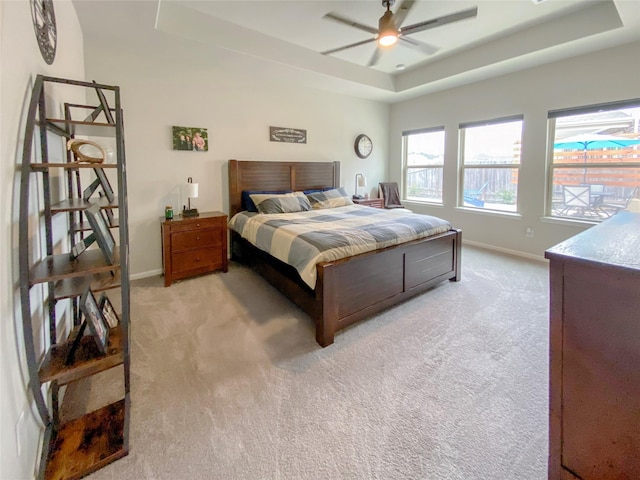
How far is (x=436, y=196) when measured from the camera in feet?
19.2

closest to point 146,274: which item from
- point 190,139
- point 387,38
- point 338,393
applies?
point 190,139

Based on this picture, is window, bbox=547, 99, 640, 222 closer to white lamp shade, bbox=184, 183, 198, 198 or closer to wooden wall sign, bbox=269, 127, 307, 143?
wooden wall sign, bbox=269, 127, 307, 143

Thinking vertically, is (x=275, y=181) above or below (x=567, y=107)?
below

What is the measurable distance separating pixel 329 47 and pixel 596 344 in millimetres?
4240

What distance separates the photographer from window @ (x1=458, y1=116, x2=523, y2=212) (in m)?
4.66

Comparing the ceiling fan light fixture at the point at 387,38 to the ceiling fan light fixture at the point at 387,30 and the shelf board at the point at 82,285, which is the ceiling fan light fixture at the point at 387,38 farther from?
the shelf board at the point at 82,285

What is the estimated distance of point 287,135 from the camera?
4836 mm

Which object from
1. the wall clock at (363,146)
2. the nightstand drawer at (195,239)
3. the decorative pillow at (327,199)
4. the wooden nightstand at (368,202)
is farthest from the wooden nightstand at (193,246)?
the wall clock at (363,146)

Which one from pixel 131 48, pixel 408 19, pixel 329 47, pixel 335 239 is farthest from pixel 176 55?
pixel 335 239

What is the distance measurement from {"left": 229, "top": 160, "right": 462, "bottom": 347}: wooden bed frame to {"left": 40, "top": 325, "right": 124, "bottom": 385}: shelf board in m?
1.27

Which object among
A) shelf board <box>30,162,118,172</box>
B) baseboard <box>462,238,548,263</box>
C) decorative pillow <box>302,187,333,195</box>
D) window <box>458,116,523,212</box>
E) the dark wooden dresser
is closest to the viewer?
the dark wooden dresser

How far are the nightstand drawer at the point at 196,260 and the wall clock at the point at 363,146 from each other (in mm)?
3302

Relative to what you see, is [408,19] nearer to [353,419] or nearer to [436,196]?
[436,196]

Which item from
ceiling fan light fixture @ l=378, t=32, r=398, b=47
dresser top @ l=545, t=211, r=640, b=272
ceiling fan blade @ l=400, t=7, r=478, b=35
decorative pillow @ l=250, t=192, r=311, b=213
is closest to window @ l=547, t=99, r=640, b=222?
ceiling fan blade @ l=400, t=7, r=478, b=35
